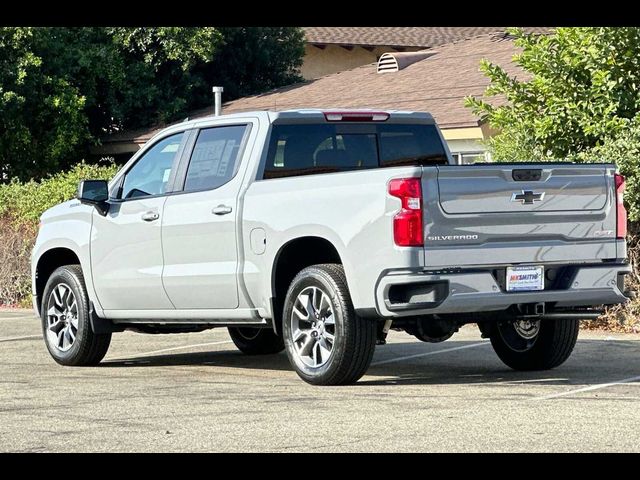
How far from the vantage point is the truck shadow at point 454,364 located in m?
11.6

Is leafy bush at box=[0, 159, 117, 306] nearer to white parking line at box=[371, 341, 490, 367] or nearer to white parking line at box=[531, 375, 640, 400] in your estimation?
white parking line at box=[371, 341, 490, 367]

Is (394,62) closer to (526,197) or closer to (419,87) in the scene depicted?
(419,87)

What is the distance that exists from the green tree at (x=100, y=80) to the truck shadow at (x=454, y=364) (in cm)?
1830

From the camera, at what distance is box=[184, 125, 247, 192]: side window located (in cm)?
1201

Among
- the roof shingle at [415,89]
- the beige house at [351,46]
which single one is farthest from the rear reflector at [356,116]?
the beige house at [351,46]

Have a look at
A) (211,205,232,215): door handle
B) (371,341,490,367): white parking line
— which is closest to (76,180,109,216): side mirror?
(211,205,232,215): door handle

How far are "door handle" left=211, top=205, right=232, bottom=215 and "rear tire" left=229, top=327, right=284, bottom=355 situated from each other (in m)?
2.42

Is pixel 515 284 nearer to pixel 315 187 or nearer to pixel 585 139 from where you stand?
pixel 315 187

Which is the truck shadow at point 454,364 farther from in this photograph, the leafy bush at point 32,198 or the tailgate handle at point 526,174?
the leafy bush at point 32,198

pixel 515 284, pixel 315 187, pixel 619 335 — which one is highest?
pixel 315 187

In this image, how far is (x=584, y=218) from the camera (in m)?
11.0
